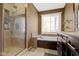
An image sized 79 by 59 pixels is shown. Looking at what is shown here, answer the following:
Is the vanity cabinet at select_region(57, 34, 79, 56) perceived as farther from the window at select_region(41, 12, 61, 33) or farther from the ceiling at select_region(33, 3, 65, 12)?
the ceiling at select_region(33, 3, 65, 12)

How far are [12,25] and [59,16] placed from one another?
811mm

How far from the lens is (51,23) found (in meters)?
1.40

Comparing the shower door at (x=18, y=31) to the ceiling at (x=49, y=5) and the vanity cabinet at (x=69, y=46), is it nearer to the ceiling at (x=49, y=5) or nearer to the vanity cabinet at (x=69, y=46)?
the ceiling at (x=49, y=5)

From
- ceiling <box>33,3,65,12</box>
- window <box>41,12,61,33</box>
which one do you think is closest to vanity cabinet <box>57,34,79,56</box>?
window <box>41,12,61,33</box>

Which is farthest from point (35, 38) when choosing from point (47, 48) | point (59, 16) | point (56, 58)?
point (56, 58)

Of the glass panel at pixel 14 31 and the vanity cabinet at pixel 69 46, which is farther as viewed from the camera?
the glass panel at pixel 14 31

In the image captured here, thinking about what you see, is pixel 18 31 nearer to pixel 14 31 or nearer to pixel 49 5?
pixel 14 31

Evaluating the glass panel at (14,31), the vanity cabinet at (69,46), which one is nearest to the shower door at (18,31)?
the glass panel at (14,31)

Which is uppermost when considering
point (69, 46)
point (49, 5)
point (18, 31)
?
point (49, 5)

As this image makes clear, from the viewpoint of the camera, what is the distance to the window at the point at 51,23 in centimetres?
141

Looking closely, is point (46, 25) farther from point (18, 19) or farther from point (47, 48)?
point (18, 19)

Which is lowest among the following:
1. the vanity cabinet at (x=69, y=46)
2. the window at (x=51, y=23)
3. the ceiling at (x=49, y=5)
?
the vanity cabinet at (x=69, y=46)

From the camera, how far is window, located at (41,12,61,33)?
1413 mm

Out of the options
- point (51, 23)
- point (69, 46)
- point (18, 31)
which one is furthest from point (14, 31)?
point (69, 46)
